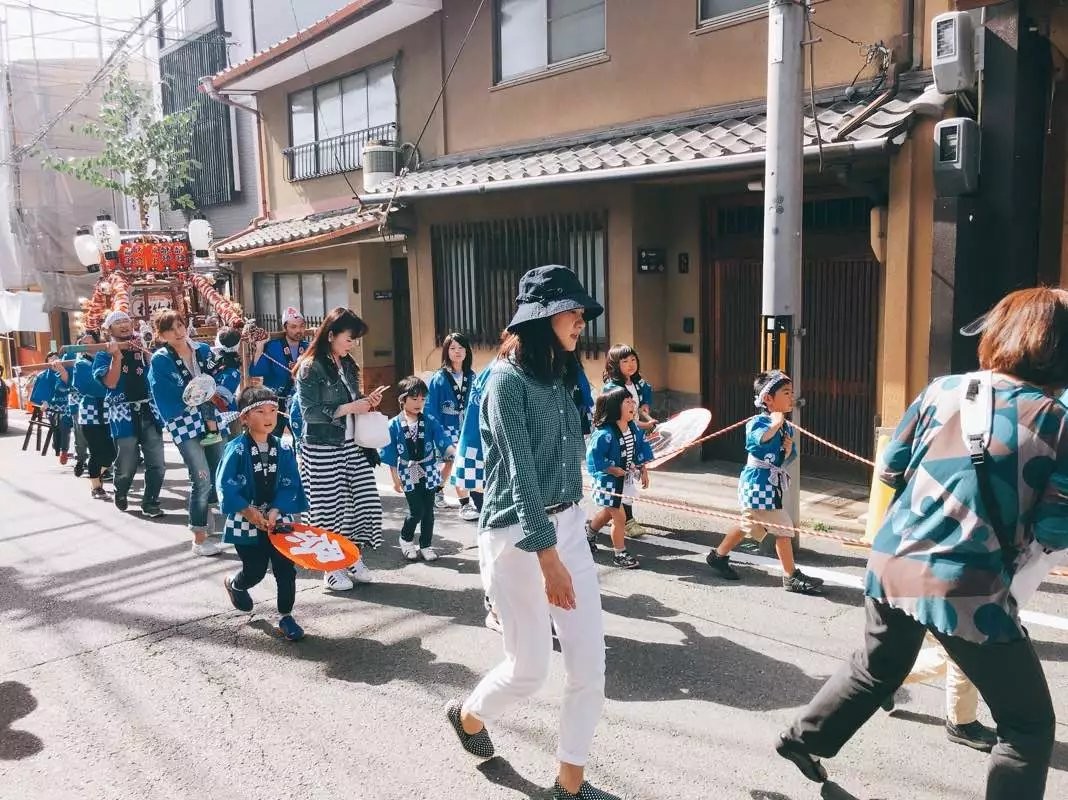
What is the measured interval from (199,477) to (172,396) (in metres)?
0.69

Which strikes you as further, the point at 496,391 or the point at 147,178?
the point at 147,178

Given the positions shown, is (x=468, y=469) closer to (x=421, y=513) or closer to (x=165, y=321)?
(x=421, y=513)

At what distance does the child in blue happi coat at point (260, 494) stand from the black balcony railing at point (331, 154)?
9.93 metres

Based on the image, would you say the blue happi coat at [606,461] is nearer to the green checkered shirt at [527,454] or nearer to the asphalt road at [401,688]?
the asphalt road at [401,688]

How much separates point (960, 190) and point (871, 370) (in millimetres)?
2132

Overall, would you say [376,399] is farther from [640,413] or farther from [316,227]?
[316,227]

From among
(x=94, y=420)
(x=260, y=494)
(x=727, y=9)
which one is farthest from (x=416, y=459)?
(x=727, y=9)

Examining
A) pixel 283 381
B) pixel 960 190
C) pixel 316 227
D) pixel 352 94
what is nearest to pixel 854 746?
pixel 960 190

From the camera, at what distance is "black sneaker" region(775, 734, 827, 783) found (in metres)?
3.36

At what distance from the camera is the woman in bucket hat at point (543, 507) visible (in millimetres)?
3244

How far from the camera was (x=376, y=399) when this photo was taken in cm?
613

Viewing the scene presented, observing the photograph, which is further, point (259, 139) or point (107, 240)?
point (259, 139)

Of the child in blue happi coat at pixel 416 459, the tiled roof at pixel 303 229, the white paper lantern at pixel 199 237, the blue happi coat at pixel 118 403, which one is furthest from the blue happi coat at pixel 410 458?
the white paper lantern at pixel 199 237

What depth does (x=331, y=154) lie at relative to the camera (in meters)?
16.4
